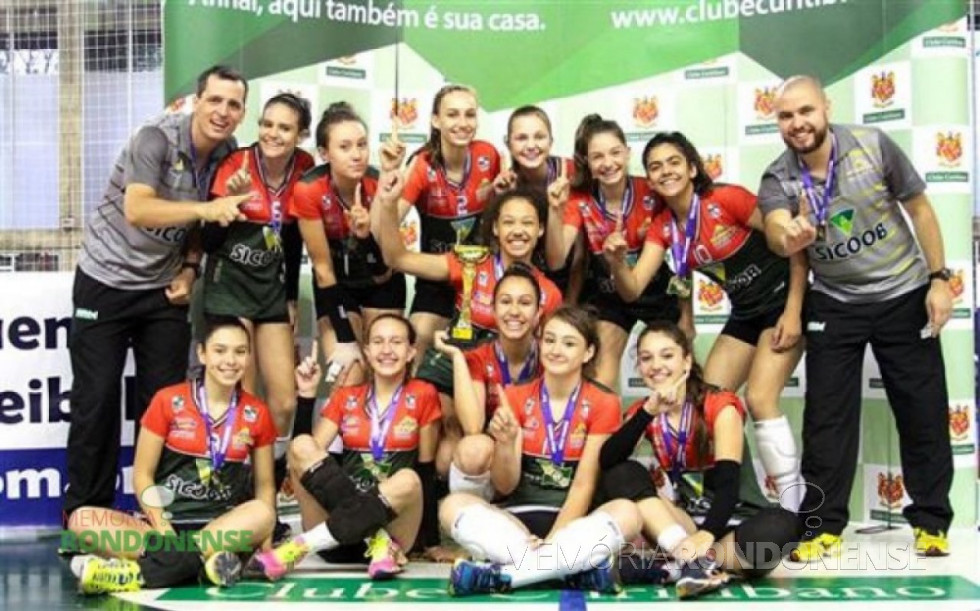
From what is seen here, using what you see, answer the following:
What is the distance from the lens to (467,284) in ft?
16.3

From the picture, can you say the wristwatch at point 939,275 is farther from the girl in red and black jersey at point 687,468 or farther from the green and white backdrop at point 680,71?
the girl in red and black jersey at point 687,468

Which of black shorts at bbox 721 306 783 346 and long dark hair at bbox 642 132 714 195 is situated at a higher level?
long dark hair at bbox 642 132 714 195

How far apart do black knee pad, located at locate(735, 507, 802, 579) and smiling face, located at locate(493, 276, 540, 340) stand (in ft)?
3.61

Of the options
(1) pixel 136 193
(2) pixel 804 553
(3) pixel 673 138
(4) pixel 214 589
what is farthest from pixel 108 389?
(2) pixel 804 553

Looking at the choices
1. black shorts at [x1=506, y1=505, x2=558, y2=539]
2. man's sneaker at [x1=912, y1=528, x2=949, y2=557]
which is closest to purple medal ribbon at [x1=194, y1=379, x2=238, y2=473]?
black shorts at [x1=506, y1=505, x2=558, y2=539]

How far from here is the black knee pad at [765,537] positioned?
430 centimetres

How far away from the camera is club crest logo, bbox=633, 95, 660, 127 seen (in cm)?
614

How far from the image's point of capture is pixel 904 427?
5012 millimetres

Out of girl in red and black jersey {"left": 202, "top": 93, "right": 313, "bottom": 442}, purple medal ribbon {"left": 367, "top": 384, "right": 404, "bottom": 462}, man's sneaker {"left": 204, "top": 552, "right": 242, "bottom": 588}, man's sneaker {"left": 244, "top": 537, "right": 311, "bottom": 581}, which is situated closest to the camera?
man's sneaker {"left": 204, "top": 552, "right": 242, "bottom": 588}

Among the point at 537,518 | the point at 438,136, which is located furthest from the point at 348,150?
the point at 537,518

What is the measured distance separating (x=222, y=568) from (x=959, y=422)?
3382 millimetres

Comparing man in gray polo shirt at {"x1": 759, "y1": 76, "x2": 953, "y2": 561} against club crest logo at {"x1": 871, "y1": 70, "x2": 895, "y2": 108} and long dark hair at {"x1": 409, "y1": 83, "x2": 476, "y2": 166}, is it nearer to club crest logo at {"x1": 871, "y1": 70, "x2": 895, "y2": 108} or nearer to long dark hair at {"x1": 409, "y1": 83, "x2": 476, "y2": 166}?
club crest logo at {"x1": 871, "y1": 70, "x2": 895, "y2": 108}

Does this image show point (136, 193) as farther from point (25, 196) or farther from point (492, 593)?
point (492, 593)

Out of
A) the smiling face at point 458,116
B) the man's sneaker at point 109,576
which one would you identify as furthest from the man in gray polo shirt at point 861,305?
the man's sneaker at point 109,576
